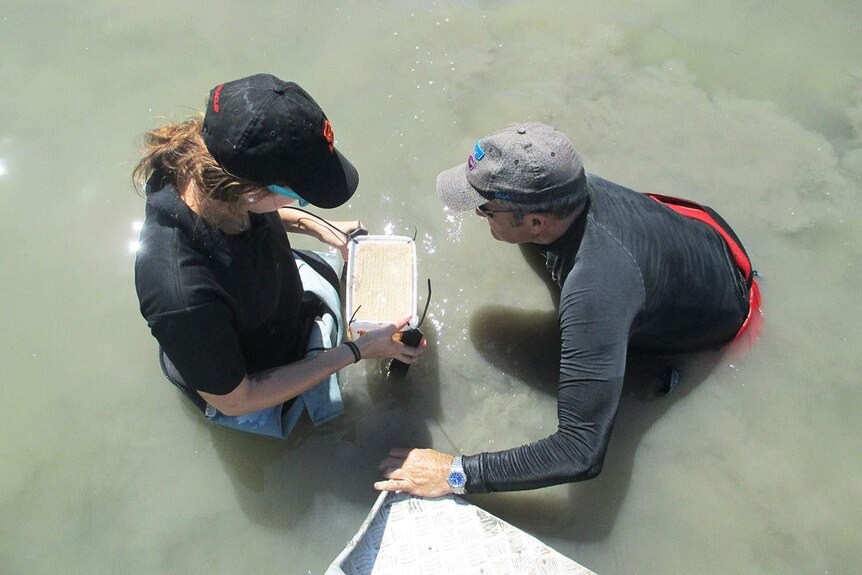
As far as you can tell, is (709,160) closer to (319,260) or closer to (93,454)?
(319,260)

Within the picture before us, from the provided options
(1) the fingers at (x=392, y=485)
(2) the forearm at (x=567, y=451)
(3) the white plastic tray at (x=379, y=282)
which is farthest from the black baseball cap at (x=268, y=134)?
(1) the fingers at (x=392, y=485)

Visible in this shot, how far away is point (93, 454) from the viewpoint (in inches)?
120

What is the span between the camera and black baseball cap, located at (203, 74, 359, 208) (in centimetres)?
177

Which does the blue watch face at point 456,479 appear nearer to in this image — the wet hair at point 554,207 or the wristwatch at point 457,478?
the wristwatch at point 457,478

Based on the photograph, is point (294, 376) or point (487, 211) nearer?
point (294, 376)

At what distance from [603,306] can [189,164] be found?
1.53 meters

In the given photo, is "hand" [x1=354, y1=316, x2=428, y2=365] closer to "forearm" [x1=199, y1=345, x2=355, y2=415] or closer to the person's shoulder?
"forearm" [x1=199, y1=345, x2=355, y2=415]

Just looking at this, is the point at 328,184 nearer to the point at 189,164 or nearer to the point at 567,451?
the point at 189,164

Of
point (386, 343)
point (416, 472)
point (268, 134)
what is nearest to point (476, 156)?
point (386, 343)

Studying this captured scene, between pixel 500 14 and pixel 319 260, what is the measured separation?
2447mm

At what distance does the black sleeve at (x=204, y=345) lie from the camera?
1.87 meters

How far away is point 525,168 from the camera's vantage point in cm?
239

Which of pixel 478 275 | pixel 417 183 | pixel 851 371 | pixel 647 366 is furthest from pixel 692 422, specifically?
pixel 417 183

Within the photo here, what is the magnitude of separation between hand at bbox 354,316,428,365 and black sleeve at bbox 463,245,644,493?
0.70 meters
